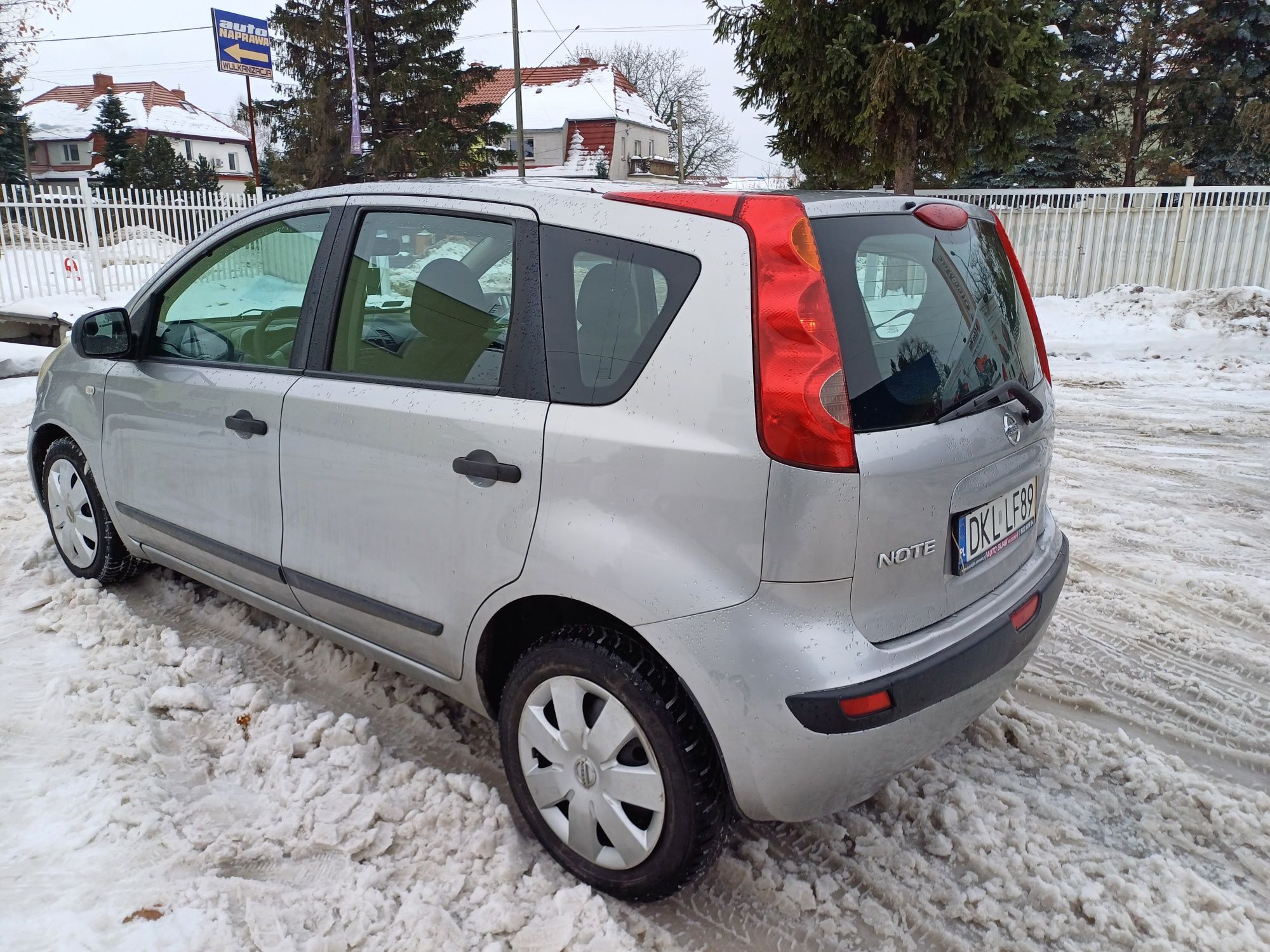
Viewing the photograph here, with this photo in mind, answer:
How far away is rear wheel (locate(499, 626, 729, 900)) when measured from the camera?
2098 mm

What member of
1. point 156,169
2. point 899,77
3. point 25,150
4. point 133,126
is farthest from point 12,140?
point 899,77

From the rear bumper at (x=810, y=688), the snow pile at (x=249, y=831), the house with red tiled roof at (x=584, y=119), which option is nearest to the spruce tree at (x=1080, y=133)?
the rear bumper at (x=810, y=688)

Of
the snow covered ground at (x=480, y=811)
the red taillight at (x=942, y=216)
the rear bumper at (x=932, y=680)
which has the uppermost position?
the red taillight at (x=942, y=216)

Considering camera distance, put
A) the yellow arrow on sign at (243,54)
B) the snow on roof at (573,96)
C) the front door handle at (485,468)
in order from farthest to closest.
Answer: the snow on roof at (573,96) → the yellow arrow on sign at (243,54) → the front door handle at (485,468)

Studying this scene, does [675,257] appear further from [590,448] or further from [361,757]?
[361,757]

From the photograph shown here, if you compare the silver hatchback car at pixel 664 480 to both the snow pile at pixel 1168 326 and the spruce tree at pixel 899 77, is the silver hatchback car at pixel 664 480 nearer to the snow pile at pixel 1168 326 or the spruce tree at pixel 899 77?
the snow pile at pixel 1168 326

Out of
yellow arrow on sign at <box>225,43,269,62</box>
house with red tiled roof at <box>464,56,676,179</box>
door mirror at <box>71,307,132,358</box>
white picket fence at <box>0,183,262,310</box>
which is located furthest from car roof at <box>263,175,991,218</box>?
house with red tiled roof at <box>464,56,676,179</box>

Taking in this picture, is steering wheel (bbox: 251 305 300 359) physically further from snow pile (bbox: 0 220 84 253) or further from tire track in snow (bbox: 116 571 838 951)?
snow pile (bbox: 0 220 84 253)

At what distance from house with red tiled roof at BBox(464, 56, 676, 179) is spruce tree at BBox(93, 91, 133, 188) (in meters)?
17.5

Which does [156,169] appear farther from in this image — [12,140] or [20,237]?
[20,237]

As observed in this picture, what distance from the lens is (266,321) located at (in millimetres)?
3094

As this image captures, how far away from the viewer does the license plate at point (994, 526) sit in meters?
2.19

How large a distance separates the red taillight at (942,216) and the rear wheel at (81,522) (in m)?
3.48

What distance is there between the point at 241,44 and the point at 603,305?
24.6 metres
